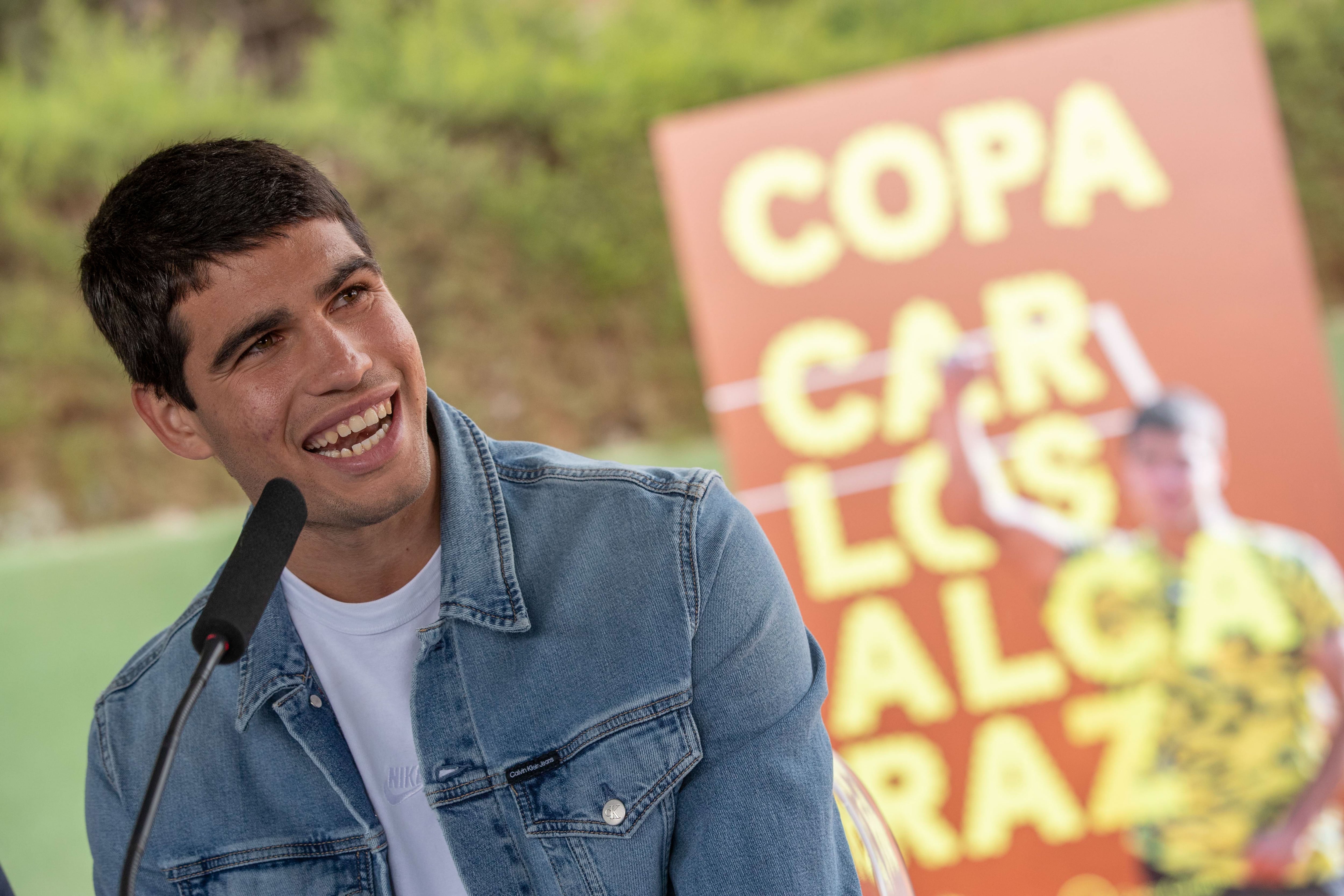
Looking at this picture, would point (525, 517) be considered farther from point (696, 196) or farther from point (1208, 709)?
point (1208, 709)

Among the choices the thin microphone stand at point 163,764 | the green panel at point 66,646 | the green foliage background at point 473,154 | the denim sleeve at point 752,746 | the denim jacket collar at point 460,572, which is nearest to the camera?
the thin microphone stand at point 163,764

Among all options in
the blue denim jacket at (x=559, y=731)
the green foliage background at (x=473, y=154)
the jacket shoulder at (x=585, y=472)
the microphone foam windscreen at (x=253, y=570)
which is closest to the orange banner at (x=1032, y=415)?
the green foliage background at (x=473, y=154)

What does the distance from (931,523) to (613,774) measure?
64.4 inches

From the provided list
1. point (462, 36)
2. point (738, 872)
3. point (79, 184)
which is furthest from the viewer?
point (462, 36)

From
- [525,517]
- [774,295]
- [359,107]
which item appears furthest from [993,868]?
[359,107]

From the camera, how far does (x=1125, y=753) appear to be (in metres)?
2.54

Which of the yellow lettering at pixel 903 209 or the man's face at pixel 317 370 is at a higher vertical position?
the yellow lettering at pixel 903 209

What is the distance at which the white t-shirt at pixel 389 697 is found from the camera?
1143mm

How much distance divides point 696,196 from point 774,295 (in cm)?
28

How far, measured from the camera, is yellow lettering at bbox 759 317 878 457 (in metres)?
2.60

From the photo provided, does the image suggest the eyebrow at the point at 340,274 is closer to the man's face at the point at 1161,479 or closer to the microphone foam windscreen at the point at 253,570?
the microphone foam windscreen at the point at 253,570

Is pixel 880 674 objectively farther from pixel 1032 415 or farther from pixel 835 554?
pixel 1032 415

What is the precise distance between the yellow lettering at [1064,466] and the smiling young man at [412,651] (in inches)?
62.2

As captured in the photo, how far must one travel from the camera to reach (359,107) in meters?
3.31
